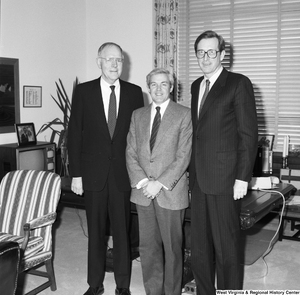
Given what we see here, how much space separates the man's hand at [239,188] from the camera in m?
2.37

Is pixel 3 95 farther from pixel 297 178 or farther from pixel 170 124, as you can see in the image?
pixel 297 178

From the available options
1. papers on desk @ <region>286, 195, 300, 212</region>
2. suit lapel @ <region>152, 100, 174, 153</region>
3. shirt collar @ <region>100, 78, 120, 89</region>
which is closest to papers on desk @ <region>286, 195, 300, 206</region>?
papers on desk @ <region>286, 195, 300, 212</region>

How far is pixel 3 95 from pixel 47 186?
2150 millimetres

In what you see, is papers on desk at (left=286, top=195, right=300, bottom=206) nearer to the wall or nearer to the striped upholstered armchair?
the striped upholstered armchair

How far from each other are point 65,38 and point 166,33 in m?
1.38

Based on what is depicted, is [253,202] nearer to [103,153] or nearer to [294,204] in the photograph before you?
[103,153]

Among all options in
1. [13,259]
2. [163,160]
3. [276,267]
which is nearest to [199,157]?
[163,160]

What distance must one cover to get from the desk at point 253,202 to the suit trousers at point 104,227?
11.5 inches

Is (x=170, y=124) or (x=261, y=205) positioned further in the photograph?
(x=261, y=205)

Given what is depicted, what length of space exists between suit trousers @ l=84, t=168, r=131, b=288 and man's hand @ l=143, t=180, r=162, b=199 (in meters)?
0.29

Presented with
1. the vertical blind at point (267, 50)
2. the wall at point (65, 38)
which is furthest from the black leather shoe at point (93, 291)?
the vertical blind at point (267, 50)

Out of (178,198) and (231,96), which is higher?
(231,96)

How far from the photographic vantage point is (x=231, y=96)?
7.76 ft

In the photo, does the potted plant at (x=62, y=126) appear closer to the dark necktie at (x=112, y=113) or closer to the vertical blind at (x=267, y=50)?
the vertical blind at (x=267, y=50)
